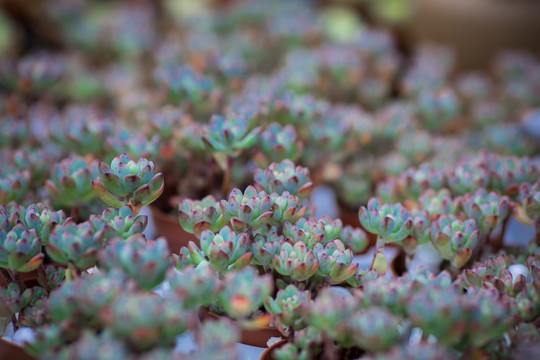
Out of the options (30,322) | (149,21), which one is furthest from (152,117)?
(149,21)

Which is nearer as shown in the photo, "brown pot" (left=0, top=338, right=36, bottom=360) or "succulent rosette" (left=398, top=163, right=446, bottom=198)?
"brown pot" (left=0, top=338, right=36, bottom=360)

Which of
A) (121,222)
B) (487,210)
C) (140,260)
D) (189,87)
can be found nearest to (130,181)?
(121,222)

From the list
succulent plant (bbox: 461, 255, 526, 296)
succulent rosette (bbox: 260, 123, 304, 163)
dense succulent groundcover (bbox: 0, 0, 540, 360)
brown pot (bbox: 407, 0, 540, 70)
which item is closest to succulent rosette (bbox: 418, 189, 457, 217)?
dense succulent groundcover (bbox: 0, 0, 540, 360)

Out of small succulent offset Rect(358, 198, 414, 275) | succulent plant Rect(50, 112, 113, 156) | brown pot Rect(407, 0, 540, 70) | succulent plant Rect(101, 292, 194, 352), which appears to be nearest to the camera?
succulent plant Rect(101, 292, 194, 352)

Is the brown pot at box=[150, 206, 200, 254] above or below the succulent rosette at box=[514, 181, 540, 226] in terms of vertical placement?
below

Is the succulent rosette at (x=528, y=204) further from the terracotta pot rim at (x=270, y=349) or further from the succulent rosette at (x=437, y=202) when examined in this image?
the terracotta pot rim at (x=270, y=349)

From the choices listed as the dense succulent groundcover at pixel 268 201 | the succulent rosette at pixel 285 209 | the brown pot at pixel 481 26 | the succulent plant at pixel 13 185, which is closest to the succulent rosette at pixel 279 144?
the dense succulent groundcover at pixel 268 201

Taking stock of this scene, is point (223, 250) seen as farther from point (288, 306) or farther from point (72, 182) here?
point (72, 182)

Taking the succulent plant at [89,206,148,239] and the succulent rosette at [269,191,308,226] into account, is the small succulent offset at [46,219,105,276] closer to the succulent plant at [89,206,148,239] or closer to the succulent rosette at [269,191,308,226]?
the succulent plant at [89,206,148,239]
